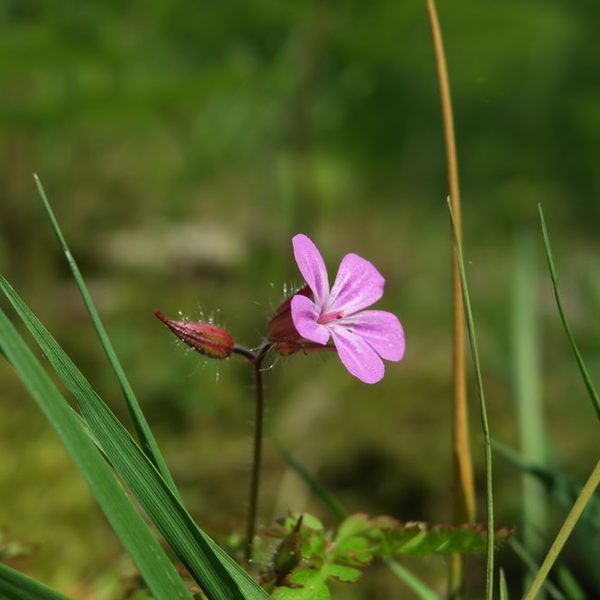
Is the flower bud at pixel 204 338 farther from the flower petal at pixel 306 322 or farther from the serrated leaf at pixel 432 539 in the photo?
the serrated leaf at pixel 432 539

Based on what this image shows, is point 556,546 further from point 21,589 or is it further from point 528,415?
point 528,415

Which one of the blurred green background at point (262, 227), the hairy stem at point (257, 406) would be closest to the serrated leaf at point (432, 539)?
the hairy stem at point (257, 406)

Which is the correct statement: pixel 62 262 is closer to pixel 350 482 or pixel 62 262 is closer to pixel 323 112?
pixel 323 112

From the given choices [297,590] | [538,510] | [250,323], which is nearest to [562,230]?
[250,323]

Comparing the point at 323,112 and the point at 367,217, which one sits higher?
the point at 323,112

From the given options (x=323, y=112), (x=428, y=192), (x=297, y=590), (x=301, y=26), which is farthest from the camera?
(x=428, y=192)

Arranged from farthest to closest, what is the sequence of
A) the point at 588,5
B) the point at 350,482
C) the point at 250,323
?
the point at 588,5 → the point at 250,323 → the point at 350,482

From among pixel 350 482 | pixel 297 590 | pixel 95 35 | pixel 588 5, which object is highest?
pixel 588 5
